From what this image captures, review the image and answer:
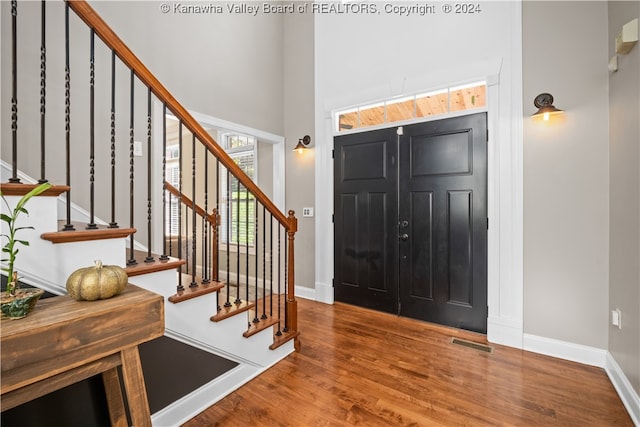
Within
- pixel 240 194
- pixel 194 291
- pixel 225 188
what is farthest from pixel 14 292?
pixel 225 188

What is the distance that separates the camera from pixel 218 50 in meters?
3.36

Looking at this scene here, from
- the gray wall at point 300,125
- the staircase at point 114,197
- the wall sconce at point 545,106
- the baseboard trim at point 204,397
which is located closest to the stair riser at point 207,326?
the staircase at point 114,197

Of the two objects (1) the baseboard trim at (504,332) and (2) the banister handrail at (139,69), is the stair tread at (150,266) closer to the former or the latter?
(2) the banister handrail at (139,69)

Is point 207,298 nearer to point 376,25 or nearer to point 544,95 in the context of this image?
point 544,95

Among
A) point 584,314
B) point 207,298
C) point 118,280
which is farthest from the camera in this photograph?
point 584,314

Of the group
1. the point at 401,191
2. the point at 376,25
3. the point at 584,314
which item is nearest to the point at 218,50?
the point at 376,25

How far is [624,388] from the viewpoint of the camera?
6.10 ft

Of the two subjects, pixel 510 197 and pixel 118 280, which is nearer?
pixel 118 280

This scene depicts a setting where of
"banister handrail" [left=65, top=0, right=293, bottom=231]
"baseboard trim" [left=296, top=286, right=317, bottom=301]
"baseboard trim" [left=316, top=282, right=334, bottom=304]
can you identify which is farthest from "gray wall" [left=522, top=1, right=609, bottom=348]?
"banister handrail" [left=65, top=0, right=293, bottom=231]

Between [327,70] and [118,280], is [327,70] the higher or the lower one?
the higher one

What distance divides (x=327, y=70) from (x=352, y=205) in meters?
1.79

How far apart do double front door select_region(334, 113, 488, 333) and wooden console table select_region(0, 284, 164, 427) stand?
261 cm

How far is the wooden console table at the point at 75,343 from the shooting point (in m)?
0.80

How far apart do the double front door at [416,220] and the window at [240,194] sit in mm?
1537
